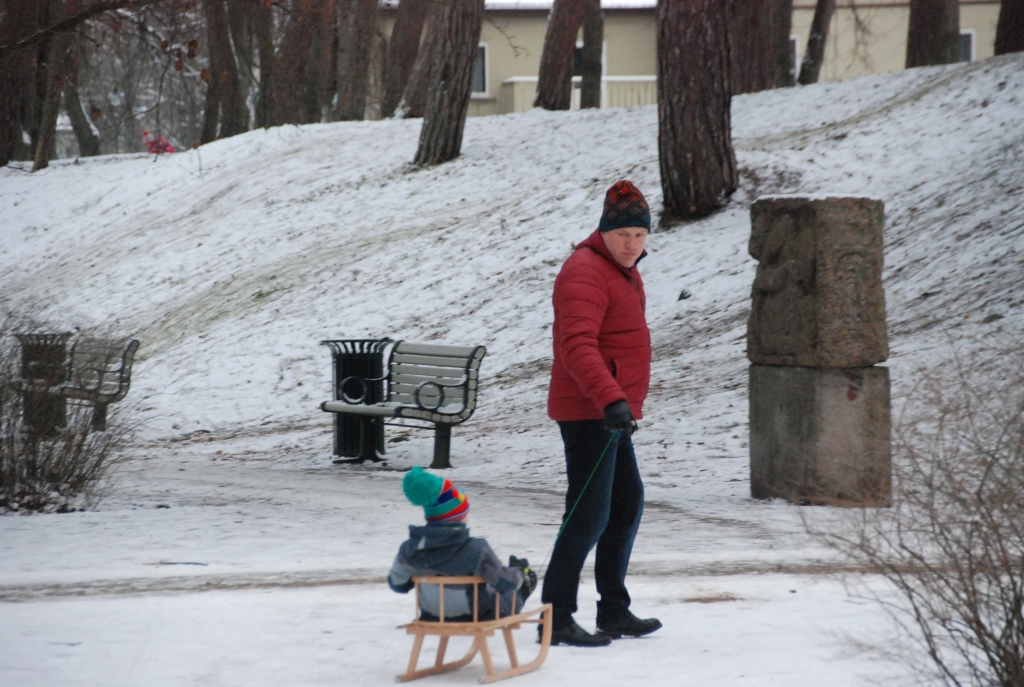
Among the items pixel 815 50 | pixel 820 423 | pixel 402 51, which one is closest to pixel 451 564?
pixel 820 423

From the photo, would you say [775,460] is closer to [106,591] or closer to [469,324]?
[106,591]

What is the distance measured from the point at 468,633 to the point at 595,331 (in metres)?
1.22

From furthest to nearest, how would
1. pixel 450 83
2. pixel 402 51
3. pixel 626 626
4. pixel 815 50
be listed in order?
pixel 402 51 < pixel 815 50 < pixel 450 83 < pixel 626 626

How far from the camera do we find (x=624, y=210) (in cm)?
480

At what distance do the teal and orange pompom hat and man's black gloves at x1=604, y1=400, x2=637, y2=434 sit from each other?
0.59 m

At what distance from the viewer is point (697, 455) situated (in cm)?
984

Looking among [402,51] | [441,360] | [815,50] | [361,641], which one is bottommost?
[361,641]

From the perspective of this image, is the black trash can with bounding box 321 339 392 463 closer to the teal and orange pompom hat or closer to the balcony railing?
the teal and orange pompom hat

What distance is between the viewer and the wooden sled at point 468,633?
13.9 feet

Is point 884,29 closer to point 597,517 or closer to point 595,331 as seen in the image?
point 595,331

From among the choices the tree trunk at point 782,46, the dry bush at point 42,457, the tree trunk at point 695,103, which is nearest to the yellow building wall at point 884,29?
the tree trunk at point 782,46

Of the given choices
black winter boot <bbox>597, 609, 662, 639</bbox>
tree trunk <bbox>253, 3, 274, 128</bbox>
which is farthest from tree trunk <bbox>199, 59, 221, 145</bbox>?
black winter boot <bbox>597, 609, 662, 639</bbox>

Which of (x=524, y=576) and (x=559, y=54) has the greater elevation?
(x=559, y=54)

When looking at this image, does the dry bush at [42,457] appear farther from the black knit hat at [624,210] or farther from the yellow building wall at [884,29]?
the yellow building wall at [884,29]
